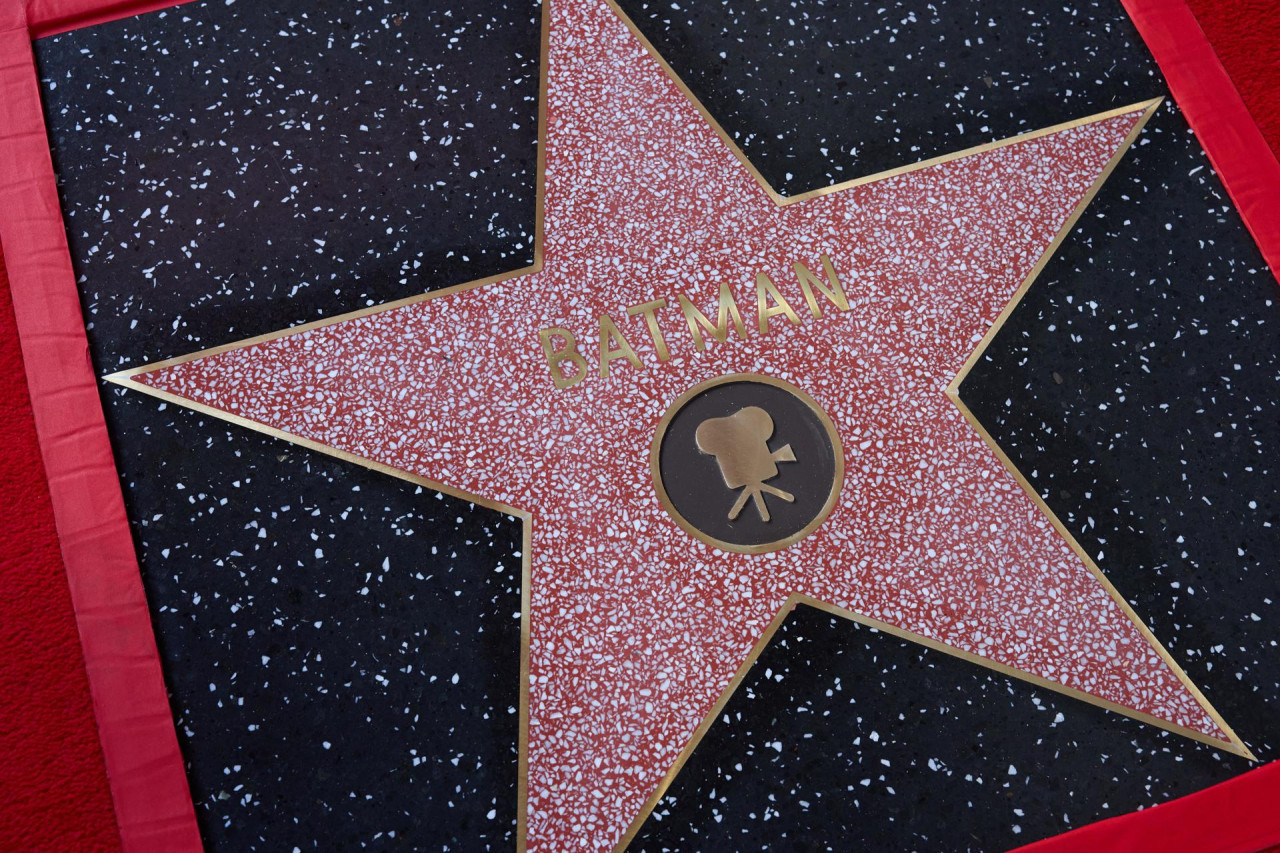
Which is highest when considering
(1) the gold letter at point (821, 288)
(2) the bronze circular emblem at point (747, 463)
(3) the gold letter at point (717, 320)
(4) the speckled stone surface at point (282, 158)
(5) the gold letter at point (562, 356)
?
(4) the speckled stone surface at point (282, 158)

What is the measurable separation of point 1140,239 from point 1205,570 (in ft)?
1.04

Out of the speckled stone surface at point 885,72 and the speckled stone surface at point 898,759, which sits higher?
the speckled stone surface at point 885,72

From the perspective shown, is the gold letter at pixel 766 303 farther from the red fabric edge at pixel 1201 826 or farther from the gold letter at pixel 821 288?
the red fabric edge at pixel 1201 826

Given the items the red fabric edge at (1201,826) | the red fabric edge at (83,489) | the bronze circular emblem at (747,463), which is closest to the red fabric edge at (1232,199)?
the red fabric edge at (1201,826)

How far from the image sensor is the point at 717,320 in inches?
31.4

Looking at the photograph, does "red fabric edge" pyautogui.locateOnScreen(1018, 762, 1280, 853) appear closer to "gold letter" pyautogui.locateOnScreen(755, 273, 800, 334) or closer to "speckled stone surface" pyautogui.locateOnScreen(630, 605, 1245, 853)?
"speckled stone surface" pyautogui.locateOnScreen(630, 605, 1245, 853)

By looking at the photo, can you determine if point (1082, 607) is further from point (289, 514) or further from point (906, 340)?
point (289, 514)

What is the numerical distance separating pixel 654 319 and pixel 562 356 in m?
0.09

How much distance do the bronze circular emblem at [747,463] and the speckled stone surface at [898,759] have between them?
9cm

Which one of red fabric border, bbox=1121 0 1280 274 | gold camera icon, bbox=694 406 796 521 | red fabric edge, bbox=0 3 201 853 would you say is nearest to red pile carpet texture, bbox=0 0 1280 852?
red fabric edge, bbox=0 3 201 853

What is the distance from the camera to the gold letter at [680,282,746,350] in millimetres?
796

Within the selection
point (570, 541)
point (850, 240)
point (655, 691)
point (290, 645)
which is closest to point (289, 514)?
point (290, 645)

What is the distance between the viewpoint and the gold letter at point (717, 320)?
0.80m

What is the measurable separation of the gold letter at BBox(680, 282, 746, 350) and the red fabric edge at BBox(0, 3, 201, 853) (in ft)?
1.75
